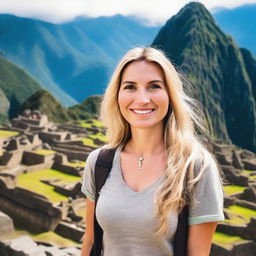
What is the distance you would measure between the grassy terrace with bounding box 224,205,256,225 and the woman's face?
1232 centimetres

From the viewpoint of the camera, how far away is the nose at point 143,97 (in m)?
2.59

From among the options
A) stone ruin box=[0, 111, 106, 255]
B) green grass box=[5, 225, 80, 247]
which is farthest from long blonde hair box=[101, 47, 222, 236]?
green grass box=[5, 225, 80, 247]

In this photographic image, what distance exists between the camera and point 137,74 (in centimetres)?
261

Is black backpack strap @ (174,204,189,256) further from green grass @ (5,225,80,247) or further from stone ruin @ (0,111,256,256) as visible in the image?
green grass @ (5,225,80,247)

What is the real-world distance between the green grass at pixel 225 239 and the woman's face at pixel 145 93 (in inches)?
435

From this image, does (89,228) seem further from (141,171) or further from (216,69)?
(216,69)

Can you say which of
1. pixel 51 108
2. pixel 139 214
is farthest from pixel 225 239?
pixel 51 108

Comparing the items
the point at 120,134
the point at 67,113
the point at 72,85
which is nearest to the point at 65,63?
the point at 72,85

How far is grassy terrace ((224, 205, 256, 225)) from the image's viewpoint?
1443 centimetres

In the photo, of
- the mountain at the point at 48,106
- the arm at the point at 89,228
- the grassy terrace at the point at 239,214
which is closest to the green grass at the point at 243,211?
the grassy terrace at the point at 239,214

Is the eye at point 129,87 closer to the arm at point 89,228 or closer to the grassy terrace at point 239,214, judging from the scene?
the arm at point 89,228

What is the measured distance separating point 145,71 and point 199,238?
3.49 feet

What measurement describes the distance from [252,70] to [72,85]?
5315 centimetres

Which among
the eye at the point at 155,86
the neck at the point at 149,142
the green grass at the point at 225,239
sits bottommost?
the green grass at the point at 225,239
